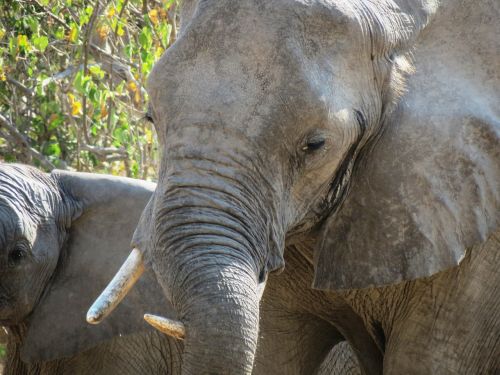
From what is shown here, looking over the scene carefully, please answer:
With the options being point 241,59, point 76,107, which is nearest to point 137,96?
point 76,107

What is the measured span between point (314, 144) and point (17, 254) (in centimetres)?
207

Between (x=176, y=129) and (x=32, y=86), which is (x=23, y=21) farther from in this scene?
(x=176, y=129)

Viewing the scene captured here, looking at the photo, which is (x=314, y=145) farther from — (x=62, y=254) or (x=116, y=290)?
(x=62, y=254)

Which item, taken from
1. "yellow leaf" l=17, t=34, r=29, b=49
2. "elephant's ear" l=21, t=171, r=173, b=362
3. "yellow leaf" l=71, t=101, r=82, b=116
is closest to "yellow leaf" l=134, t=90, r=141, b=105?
"yellow leaf" l=71, t=101, r=82, b=116

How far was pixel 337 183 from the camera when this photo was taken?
138 inches

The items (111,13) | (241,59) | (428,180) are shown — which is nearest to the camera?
(241,59)

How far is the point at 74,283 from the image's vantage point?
5.16 meters

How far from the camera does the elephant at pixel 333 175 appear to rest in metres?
3.11

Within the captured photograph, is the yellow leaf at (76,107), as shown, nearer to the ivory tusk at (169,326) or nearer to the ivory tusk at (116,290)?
the ivory tusk at (116,290)

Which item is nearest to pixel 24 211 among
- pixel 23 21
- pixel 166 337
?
pixel 166 337

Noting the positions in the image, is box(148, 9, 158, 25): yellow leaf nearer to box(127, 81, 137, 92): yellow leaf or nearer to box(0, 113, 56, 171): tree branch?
box(127, 81, 137, 92): yellow leaf

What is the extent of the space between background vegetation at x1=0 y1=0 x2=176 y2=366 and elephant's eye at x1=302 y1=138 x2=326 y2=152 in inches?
122

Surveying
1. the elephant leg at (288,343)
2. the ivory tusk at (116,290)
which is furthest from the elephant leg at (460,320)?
the ivory tusk at (116,290)

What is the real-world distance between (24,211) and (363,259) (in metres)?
1.93
